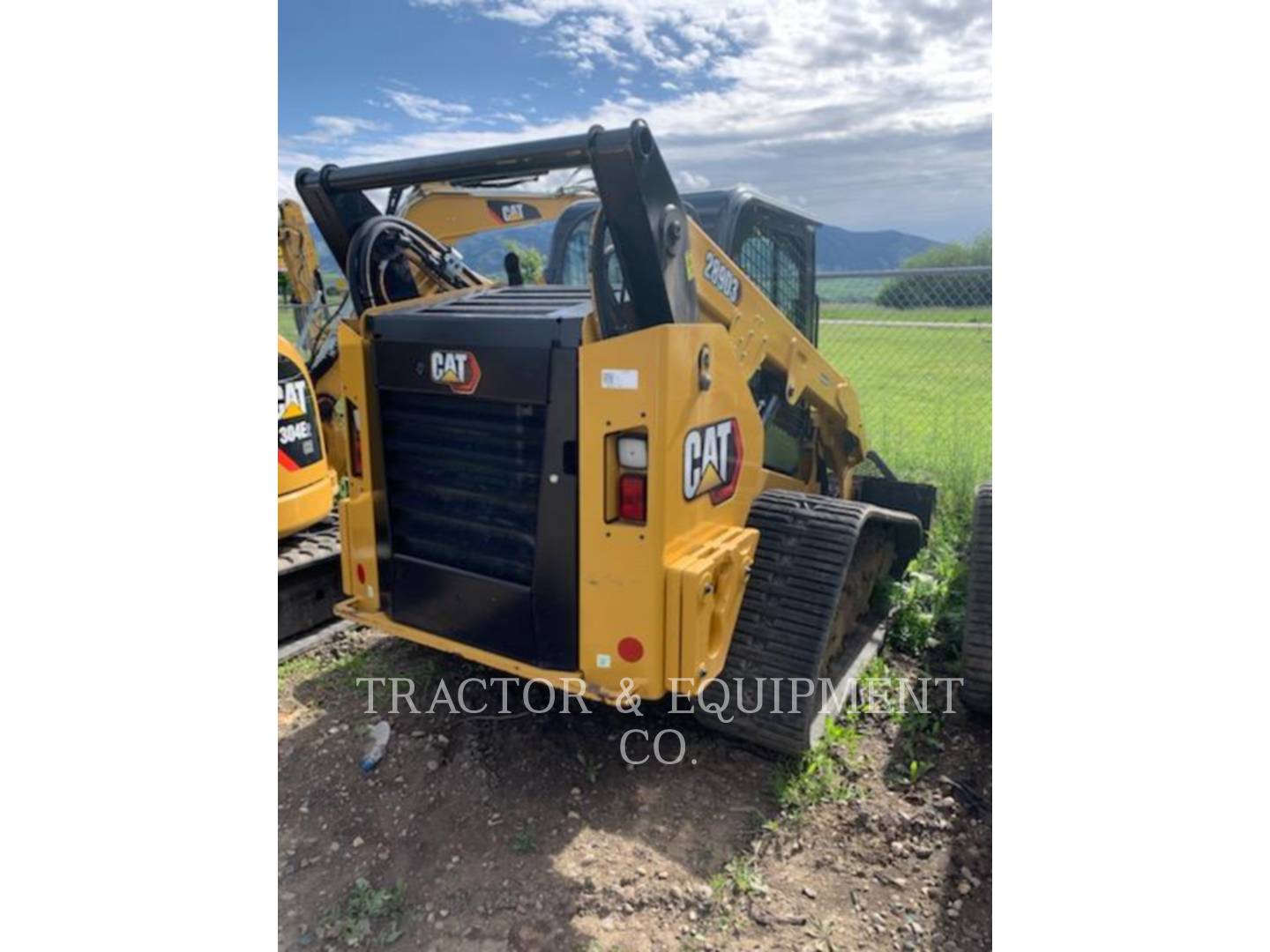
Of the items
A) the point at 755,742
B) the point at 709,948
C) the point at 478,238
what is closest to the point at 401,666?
the point at 755,742

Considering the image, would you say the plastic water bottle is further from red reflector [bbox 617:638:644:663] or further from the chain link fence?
the chain link fence

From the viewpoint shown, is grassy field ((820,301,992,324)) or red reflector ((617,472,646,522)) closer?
red reflector ((617,472,646,522))

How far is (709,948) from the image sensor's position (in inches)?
92.7

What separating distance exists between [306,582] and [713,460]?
107 inches

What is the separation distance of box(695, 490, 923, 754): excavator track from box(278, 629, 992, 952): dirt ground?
0.72 feet

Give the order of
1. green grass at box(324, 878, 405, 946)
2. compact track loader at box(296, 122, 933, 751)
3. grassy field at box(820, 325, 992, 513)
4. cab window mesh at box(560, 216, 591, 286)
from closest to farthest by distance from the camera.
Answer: green grass at box(324, 878, 405, 946) → compact track loader at box(296, 122, 933, 751) → cab window mesh at box(560, 216, 591, 286) → grassy field at box(820, 325, 992, 513)

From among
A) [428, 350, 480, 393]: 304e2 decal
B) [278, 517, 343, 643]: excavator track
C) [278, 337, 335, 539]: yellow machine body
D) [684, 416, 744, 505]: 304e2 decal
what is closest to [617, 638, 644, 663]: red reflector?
[684, 416, 744, 505]: 304e2 decal

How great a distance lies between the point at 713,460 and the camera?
283cm

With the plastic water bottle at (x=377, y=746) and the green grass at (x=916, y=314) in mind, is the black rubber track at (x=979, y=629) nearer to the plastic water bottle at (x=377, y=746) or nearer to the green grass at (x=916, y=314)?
the plastic water bottle at (x=377, y=746)

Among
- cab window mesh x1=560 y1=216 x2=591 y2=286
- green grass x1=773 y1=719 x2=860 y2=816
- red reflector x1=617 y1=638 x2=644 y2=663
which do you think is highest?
cab window mesh x1=560 y1=216 x2=591 y2=286

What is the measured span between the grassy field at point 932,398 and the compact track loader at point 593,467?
318cm

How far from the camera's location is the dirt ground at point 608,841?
244cm

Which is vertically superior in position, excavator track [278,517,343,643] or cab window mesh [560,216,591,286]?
cab window mesh [560,216,591,286]

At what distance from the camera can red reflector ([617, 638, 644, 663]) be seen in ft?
8.61
